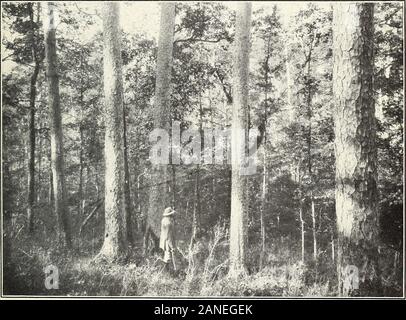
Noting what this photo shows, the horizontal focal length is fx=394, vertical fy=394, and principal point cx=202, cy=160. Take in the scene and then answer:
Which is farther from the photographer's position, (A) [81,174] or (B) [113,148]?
(A) [81,174]

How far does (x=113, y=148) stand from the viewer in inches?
285

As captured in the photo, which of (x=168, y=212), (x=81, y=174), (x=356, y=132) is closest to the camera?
(x=356, y=132)

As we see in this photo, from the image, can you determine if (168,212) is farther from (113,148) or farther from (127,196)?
(113,148)

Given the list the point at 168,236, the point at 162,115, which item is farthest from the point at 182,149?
the point at 168,236

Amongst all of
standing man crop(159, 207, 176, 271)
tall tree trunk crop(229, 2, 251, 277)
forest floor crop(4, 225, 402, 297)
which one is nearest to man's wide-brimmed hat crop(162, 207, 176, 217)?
standing man crop(159, 207, 176, 271)

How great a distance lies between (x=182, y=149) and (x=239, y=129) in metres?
1.08

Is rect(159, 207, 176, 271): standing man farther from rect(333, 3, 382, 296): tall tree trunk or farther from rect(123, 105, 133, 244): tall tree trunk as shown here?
rect(333, 3, 382, 296): tall tree trunk

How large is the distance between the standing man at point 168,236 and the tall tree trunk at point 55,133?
1636mm

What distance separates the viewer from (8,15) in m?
6.66

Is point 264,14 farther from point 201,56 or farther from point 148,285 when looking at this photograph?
point 148,285

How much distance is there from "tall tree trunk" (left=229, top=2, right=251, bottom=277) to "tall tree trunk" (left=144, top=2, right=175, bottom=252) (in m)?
1.22

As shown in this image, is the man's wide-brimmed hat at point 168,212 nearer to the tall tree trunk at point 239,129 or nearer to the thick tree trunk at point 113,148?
the thick tree trunk at point 113,148

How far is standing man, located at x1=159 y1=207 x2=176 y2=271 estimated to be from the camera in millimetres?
6875

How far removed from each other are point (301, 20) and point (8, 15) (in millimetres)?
5086
